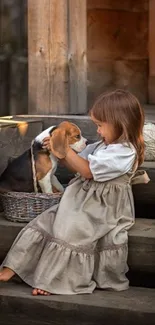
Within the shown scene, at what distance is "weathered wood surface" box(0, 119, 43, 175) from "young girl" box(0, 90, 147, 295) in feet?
2.73

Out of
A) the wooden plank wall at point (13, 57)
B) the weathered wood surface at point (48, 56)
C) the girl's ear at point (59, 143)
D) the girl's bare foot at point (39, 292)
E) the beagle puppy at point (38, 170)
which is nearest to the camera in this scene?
the girl's bare foot at point (39, 292)

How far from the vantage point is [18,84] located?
6.91 metres

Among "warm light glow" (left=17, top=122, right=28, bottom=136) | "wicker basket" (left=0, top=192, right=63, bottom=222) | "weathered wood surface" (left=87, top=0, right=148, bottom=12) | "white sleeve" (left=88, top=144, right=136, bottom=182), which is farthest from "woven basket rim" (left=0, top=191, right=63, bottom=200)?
"weathered wood surface" (left=87, top=0, right=148, bottom=12)

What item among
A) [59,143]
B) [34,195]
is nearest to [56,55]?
[59,143]

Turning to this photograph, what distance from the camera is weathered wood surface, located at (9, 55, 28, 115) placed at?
687 cm

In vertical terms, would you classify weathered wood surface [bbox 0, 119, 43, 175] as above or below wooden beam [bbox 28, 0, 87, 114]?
below

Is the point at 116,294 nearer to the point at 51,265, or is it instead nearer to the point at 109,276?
the point at 109,276

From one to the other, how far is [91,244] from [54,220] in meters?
0.26

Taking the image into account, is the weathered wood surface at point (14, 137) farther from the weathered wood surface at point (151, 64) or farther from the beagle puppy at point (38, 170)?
the weathered wood surface at point (151, 64)

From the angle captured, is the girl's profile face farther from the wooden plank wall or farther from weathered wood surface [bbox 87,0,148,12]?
weathered wood surface [bbox 87,0,148,12]

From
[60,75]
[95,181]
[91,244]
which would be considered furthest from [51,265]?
[60,75]

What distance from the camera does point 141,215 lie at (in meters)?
4.73

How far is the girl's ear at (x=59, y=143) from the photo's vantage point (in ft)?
13.9

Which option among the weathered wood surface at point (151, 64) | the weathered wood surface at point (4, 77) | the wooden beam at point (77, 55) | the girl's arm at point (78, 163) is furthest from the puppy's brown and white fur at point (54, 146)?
the weathered wood surface at point (151, 64)
